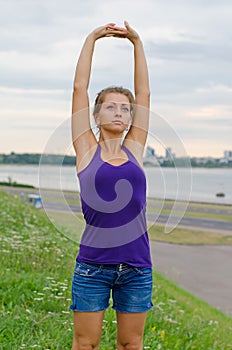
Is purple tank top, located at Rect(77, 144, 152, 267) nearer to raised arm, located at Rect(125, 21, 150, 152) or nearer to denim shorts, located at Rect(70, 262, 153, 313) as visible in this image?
denim shorts, located at Rect(70, 262, 153, 313)

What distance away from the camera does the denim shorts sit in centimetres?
336

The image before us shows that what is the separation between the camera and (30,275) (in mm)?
6738

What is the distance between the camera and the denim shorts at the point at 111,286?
3361mm

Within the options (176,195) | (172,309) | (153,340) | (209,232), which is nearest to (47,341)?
(153,340)

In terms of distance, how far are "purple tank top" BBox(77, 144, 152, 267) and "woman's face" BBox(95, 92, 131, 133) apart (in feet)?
0.77

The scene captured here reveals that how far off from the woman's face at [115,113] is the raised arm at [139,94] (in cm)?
15

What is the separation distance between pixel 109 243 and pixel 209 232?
22947 mm

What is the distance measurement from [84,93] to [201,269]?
38.8 ft

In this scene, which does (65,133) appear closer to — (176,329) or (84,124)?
(84,124)

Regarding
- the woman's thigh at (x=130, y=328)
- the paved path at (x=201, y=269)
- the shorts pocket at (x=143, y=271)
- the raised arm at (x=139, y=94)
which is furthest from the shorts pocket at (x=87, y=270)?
the paved path at (x=201, y=269)

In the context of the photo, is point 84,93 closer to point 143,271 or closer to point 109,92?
point 109,92

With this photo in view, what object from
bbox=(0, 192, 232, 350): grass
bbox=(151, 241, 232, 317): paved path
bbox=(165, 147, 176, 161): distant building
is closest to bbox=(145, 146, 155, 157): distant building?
bbox=(165, 147, 176, 161): distant building

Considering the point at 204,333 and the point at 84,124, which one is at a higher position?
the point at 84,124

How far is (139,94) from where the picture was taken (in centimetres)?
383
